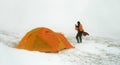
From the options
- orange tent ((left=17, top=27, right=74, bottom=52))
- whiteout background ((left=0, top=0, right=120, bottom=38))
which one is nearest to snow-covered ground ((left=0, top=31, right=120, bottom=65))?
orange tent ((left=17, top=27, right=74, bottom=52))

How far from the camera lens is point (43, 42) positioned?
18.5m

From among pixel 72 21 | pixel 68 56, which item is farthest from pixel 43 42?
pixel 72 21

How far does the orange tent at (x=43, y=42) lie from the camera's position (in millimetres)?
18391

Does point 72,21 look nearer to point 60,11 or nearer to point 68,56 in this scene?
point 60,11

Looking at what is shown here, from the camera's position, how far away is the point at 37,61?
46.1 ft

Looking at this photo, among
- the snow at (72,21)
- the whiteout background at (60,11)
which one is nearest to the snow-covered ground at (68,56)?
the snow at (72,21)

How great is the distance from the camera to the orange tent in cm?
1839

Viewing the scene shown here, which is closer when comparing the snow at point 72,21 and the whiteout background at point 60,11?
the snow at point 72,21

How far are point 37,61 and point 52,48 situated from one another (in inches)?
170

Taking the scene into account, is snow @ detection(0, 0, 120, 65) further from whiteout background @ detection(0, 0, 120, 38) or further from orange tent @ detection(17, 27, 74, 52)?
orange tent @ detection(17, 27, 74, 52)

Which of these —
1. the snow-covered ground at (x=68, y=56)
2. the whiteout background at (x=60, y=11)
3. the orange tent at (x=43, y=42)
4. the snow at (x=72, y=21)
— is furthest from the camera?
the whiteout background at (x=60, y=11)

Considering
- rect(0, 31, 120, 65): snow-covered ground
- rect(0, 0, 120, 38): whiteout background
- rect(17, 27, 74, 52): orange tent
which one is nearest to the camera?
rect(0, 31, 120, 65): snow-covered ground

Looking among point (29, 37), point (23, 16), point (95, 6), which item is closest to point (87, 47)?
point (29, 37)

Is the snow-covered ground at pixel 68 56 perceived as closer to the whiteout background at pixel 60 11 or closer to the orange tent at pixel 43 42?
the orange tent at pixel 43 42
